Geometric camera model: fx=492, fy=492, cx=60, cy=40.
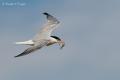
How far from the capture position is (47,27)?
25.8 metres

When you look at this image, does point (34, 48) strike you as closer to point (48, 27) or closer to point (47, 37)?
point (47, 37)

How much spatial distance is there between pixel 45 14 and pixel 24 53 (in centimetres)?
463

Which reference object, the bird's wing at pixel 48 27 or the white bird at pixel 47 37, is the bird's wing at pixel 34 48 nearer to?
the white bird at pixel 47 37

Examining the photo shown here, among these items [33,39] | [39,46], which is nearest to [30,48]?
[39,46]

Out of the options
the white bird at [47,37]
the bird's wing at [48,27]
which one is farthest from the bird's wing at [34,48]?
the bird's wing at [48,27]

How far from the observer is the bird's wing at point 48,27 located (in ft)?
78.9

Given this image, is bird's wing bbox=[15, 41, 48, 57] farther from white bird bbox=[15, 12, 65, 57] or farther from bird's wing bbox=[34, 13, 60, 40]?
bird's wing bbox=[34, 13, 60, 40]

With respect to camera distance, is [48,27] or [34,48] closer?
[34,48]

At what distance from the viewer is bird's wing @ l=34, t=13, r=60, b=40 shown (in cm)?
2405

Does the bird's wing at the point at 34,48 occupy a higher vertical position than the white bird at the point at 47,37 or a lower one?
higher

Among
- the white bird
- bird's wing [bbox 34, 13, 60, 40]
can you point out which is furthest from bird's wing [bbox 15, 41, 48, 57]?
bird's wing [bbox 34, 13, 60, 40]

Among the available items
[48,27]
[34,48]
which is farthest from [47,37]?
[34,48]

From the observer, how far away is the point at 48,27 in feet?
84.4

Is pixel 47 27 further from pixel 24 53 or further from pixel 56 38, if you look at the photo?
pixel 24 53
